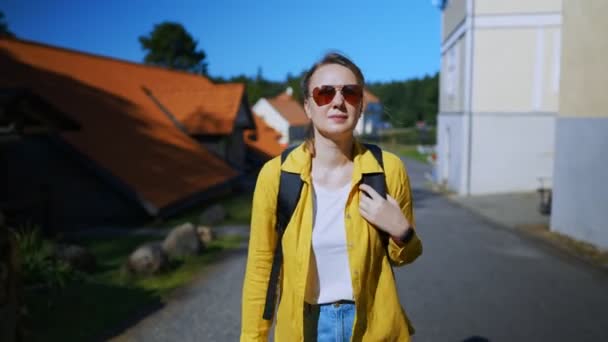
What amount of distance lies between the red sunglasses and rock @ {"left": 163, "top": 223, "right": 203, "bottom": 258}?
21.8 ft

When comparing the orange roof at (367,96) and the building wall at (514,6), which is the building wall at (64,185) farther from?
the building wall at (514,6)

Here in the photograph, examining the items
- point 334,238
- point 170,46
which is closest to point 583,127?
point 334,238

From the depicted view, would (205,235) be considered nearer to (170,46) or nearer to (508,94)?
(508,94)

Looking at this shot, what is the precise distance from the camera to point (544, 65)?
16.8 m

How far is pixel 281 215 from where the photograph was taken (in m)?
2.08

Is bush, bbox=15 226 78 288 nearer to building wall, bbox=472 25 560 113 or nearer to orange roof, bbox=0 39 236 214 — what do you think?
orange roof, bbox=0 39 236 214

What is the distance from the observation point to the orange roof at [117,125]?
12.9m

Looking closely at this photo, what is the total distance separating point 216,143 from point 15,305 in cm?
1454

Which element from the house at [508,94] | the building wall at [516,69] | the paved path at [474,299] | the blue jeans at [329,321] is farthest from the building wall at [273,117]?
the blue jeans at [329,321]

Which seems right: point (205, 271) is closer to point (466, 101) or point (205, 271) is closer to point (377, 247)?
point (377, 247)

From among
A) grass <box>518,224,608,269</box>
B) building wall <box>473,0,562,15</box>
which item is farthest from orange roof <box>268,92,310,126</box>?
grass <box>518,224,608,269</box>

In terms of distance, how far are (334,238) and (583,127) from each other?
858 centimetres

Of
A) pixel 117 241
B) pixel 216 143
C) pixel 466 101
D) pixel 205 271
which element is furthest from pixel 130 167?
pixel 466 101

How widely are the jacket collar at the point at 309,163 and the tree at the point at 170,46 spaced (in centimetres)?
5838
